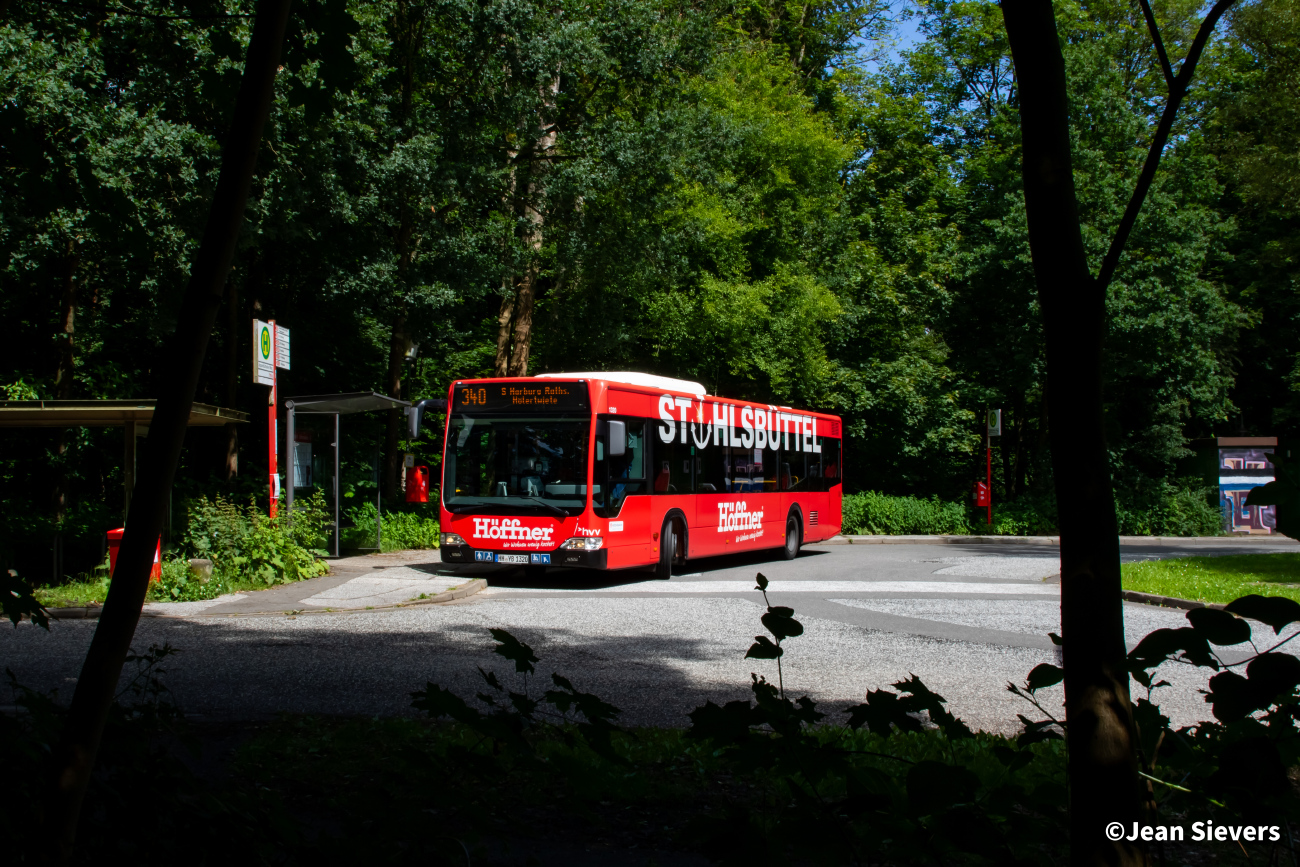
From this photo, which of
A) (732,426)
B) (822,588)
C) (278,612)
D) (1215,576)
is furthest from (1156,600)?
(278,612)

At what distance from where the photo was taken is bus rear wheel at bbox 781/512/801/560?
838 inches

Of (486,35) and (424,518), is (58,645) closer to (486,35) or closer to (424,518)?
(424,518)

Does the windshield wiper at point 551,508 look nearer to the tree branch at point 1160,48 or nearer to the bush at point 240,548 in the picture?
the bush at point 240,548

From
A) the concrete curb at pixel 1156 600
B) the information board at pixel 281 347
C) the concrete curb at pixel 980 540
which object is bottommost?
the concrete curb at pixel 980 540

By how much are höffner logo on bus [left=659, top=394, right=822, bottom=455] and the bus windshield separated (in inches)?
77.3

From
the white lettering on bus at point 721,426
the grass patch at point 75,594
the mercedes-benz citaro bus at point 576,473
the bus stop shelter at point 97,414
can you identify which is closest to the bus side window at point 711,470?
the mercedes-benz citaro bus at point 576,473

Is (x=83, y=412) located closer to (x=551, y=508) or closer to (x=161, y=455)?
(x=551, y=508)

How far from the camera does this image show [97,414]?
13.2 metres

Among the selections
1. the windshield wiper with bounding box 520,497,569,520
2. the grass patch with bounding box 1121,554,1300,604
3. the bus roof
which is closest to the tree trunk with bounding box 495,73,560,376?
the bus roof

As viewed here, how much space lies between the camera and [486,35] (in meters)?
20.1

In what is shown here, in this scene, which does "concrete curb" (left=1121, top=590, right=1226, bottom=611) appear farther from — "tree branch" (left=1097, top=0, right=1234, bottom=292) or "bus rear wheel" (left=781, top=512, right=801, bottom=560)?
"tree branch" (left=1097, top=0, right=1234, bottom=292)

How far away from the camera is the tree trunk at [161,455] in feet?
5.28

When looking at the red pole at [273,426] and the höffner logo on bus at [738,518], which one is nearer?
the red pole at [273,426]

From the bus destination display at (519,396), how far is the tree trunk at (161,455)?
13.1 metres
